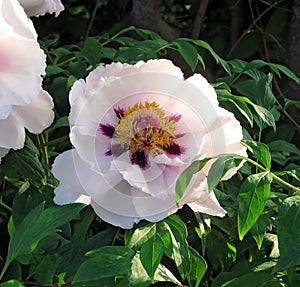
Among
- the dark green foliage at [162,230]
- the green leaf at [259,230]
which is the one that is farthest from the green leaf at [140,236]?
the green leaf at [259,230]

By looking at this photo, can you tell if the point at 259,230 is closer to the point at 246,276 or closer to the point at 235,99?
the point at 246,276

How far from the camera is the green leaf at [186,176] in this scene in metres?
0.68

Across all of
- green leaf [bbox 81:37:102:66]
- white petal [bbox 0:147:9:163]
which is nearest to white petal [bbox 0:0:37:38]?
white petal [bbox 0:147:9:163]

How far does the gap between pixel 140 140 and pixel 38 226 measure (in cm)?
15

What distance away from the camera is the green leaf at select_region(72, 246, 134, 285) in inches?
26.3

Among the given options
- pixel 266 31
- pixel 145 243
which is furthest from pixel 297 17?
pixel 145 243

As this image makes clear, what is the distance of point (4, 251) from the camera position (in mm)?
948

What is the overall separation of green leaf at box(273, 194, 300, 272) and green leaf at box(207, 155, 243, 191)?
0.22 ft

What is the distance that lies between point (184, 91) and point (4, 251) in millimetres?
346

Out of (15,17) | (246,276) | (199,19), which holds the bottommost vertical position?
(199,19)

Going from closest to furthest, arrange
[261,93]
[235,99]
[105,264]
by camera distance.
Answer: [105,264] → [235,99] → [261,93]

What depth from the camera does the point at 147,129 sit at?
0.78m

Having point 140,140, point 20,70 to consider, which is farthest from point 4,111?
point 140,140

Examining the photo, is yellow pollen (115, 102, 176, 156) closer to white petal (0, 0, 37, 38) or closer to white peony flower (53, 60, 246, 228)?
white peony flower (53, 60, 246, 228)
